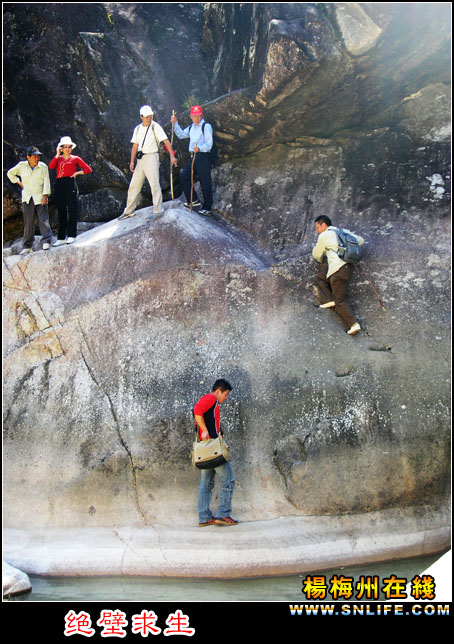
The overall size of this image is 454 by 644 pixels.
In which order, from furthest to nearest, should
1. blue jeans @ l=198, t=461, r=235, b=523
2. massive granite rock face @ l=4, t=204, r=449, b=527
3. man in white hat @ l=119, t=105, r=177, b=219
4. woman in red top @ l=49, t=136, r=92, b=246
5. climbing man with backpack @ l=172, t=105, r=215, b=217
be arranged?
climbing man with backpack @ l=172, t=105, r=215, b=217 → woman in red top @ l=49, t=136, r=92, b=246 → man in white hat @ l=119, t=105, r=177, b=219 → massive granite rock face @ l=4, t=204, r=449, b=527 → blue jeans @ l=198, t=461, r=235, b=523

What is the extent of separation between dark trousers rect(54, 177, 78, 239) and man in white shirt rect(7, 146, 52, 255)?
0.19 meters

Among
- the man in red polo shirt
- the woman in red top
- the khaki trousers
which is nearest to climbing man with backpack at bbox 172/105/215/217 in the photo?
the khaki trousers

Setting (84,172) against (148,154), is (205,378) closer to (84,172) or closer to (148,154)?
(148,154)

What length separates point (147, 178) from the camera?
389 inches

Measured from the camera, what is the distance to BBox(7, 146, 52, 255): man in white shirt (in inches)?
385

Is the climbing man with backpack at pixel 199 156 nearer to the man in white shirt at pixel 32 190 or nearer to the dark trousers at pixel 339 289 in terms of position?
the man in white shirt at pixel 32 190

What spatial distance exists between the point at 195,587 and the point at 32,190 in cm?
592

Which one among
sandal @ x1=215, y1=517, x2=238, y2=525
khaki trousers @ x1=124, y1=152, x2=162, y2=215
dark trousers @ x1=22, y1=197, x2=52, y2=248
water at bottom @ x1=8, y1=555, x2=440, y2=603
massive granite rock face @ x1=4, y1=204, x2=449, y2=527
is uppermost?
khaki trousers @ x1=124, y1=152, x2=162, y2=215

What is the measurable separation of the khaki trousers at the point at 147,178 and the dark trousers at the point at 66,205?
75 cm

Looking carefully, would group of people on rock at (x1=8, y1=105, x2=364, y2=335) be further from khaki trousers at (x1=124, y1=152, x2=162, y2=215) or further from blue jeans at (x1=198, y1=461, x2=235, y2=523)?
blue jeans at (x1=198, y1=461, x2=235, y2=523)

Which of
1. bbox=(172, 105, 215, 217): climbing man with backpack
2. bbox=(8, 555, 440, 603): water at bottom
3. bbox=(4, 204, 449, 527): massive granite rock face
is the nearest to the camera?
bbox=(8, 555, 440, 603): water at bottom

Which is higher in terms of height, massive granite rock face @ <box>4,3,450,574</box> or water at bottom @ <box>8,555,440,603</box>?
massive granite rock face @ <box>4,3,450,574</box>

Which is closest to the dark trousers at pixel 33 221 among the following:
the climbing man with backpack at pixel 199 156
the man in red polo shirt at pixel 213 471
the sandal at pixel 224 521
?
the climbing man with backpack at pixel 199 156

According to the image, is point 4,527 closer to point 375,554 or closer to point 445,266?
point 375,554
